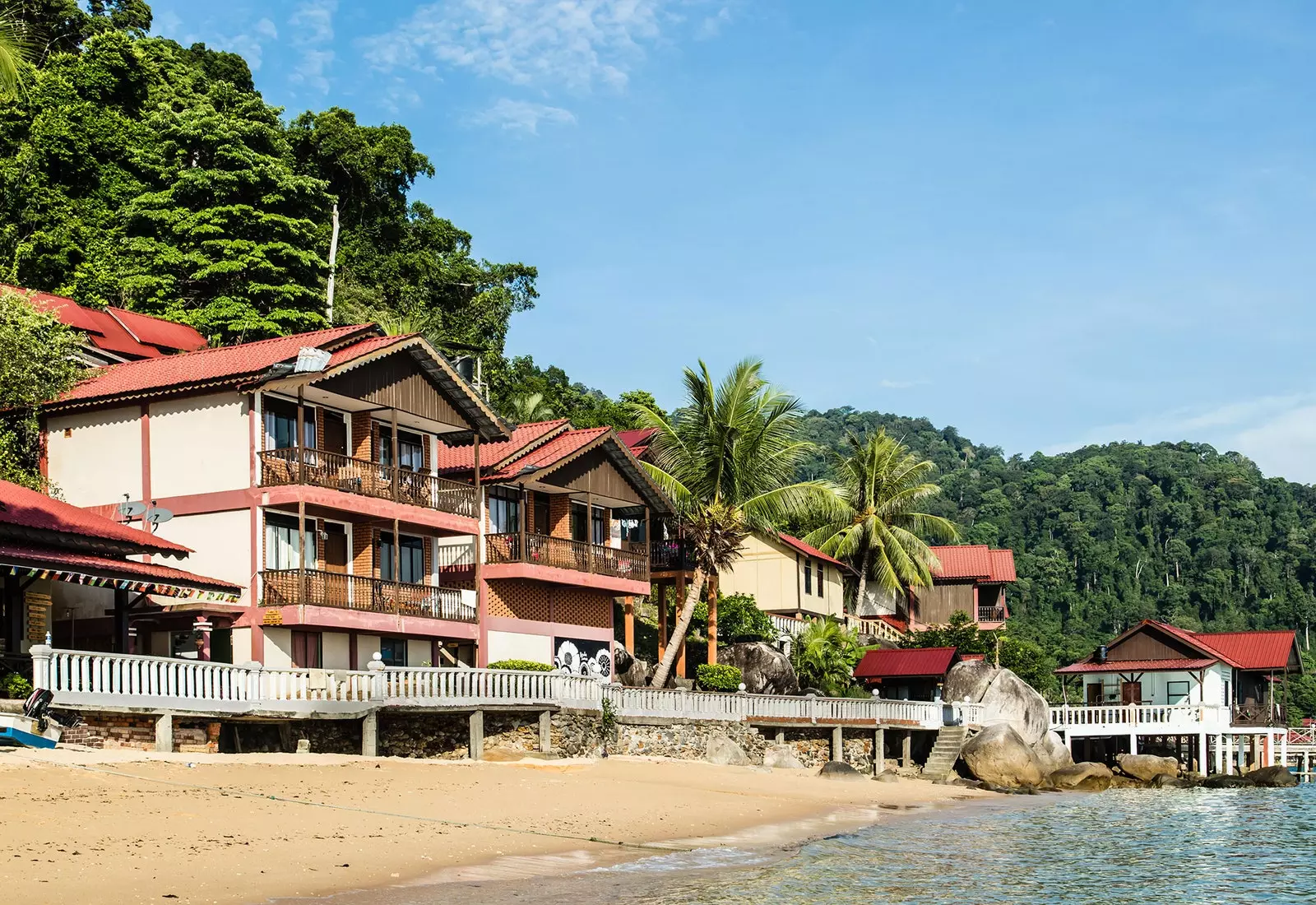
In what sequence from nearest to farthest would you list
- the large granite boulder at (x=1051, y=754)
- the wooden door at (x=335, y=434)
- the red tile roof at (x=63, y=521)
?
the red tile roof at (x=63, y=521)
the wooden door at (x=335, y=434)
the large granite boulder at (x=1051, y=754)

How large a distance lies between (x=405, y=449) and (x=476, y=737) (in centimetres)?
1136

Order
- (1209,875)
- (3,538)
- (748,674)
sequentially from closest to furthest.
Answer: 1. (1209,875)
2. (3,538)
3. (748,674)

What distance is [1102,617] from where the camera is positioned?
4769 inches

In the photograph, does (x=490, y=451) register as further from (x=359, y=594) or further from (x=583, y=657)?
(x=359, y=594)

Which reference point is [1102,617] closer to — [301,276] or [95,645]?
[301,276]

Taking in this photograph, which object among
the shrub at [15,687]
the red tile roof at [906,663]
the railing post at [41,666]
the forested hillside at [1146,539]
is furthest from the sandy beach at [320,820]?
the forested hillside at [1146,539]

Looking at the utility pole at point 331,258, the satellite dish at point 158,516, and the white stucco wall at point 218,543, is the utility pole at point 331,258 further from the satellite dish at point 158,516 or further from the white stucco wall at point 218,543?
the satellite dish at point 158,516

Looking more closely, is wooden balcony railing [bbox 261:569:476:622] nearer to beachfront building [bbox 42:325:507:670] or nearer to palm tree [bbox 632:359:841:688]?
beachfront building [bbox 42:325:507:670]

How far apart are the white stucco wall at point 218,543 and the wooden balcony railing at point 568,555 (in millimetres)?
9614

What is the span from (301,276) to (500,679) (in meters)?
28.4

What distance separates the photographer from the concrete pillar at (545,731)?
34844 millimetres

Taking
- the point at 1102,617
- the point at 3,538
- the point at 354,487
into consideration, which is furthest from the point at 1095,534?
the point at 3,538

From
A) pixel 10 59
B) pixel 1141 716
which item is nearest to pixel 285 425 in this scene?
pixel 10 59

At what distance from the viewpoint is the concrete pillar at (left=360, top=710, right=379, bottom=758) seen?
30.9 meters
